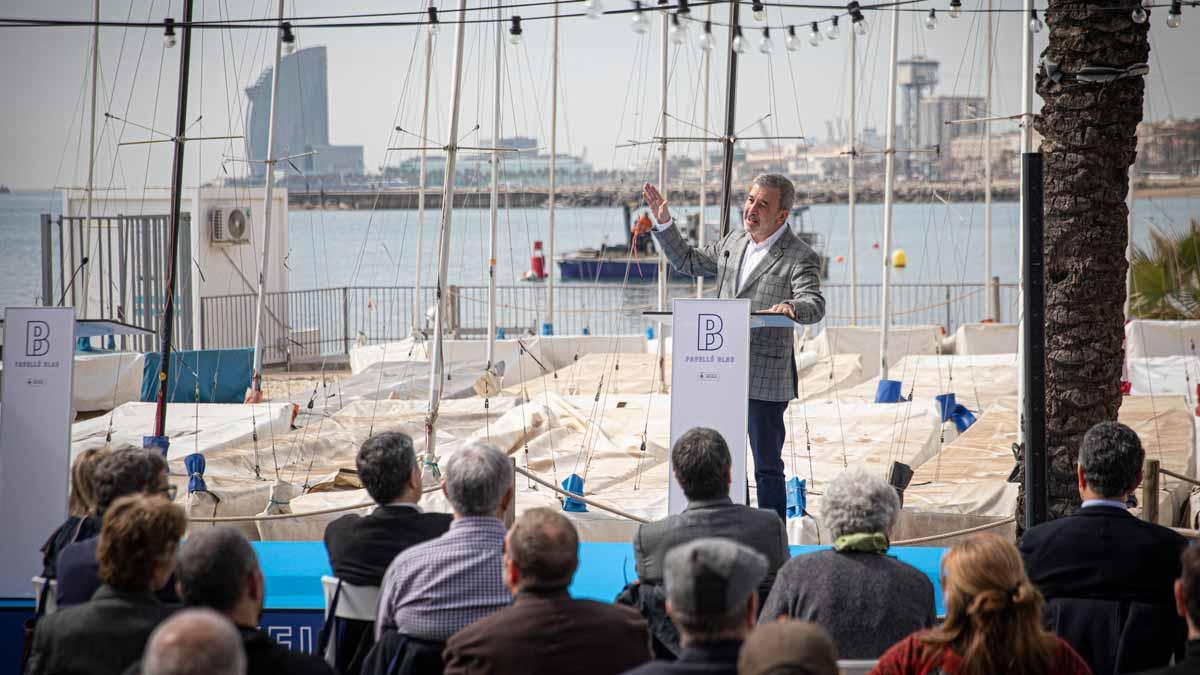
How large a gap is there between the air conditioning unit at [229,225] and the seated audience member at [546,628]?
55.8ft

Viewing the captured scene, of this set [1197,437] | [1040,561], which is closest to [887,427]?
[1197,437]

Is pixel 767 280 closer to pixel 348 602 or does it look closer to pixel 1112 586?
pixel 1112 586

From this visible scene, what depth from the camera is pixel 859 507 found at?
3742 millimetres

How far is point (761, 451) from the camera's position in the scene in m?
5.96

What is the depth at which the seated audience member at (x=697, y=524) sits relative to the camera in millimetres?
4062

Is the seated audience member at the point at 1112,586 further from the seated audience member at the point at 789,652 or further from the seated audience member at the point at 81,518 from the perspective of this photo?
the seated audience member at the point at 81,518

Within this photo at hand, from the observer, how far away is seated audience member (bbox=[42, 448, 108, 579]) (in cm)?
425

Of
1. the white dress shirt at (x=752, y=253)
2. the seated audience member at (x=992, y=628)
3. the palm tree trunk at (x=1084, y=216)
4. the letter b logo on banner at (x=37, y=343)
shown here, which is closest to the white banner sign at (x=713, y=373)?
the white dress shirt at (x=752, y=253)

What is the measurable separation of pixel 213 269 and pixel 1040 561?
1736cm

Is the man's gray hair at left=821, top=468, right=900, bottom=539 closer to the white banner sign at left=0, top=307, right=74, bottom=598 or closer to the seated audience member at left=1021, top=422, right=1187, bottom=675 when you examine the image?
the seated audience member at left=1021, top=422, right=1187, bottom=675

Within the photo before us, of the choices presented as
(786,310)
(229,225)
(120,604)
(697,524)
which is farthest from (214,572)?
(229,225)

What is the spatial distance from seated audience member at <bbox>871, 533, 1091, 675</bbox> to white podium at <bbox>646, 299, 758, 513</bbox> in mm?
1957

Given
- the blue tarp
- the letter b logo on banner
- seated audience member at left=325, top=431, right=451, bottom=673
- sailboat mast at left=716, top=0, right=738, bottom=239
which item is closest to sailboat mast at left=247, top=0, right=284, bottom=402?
the blue tarp

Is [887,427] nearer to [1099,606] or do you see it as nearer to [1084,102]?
[1084,102]
